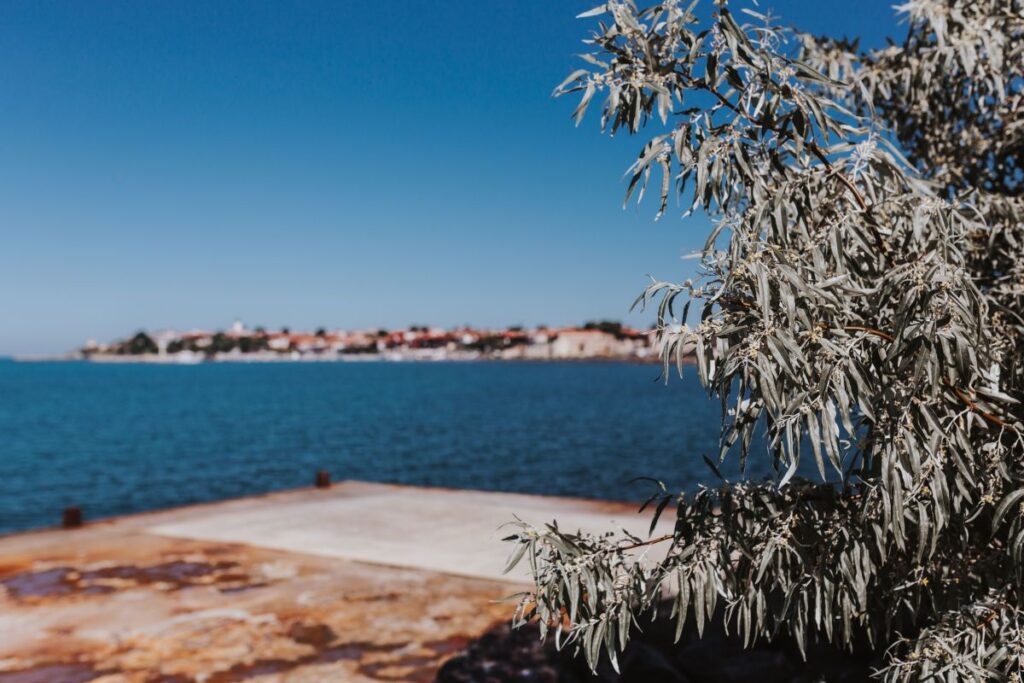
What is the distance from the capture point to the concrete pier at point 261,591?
579 cm

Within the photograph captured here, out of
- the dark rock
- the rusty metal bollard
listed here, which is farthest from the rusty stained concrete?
the rusty metal bollard

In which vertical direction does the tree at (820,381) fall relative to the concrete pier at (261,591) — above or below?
above

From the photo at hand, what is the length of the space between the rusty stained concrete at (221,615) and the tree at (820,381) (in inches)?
114

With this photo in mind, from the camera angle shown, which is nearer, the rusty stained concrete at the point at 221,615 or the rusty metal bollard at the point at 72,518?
the rusty stained concrete at the point at 221,615

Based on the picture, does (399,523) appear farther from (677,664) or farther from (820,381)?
(820,381)

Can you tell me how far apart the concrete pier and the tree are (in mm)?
1281

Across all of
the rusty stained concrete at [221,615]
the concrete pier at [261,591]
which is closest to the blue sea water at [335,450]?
the concrete pier at [261,591]

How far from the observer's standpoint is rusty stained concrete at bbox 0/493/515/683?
18.7 feet

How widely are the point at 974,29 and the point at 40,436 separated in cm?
6223

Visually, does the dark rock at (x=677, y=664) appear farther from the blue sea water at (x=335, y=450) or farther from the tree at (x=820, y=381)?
the blue sea water at (x=335, y=450)

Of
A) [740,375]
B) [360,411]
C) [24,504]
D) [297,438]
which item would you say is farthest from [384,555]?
[360,411]

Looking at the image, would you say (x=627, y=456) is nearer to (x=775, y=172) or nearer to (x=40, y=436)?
(x=775, y=172)

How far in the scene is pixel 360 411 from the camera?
7369 centimetres

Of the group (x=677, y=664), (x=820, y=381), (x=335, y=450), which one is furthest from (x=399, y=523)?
(x=335, y=450)
